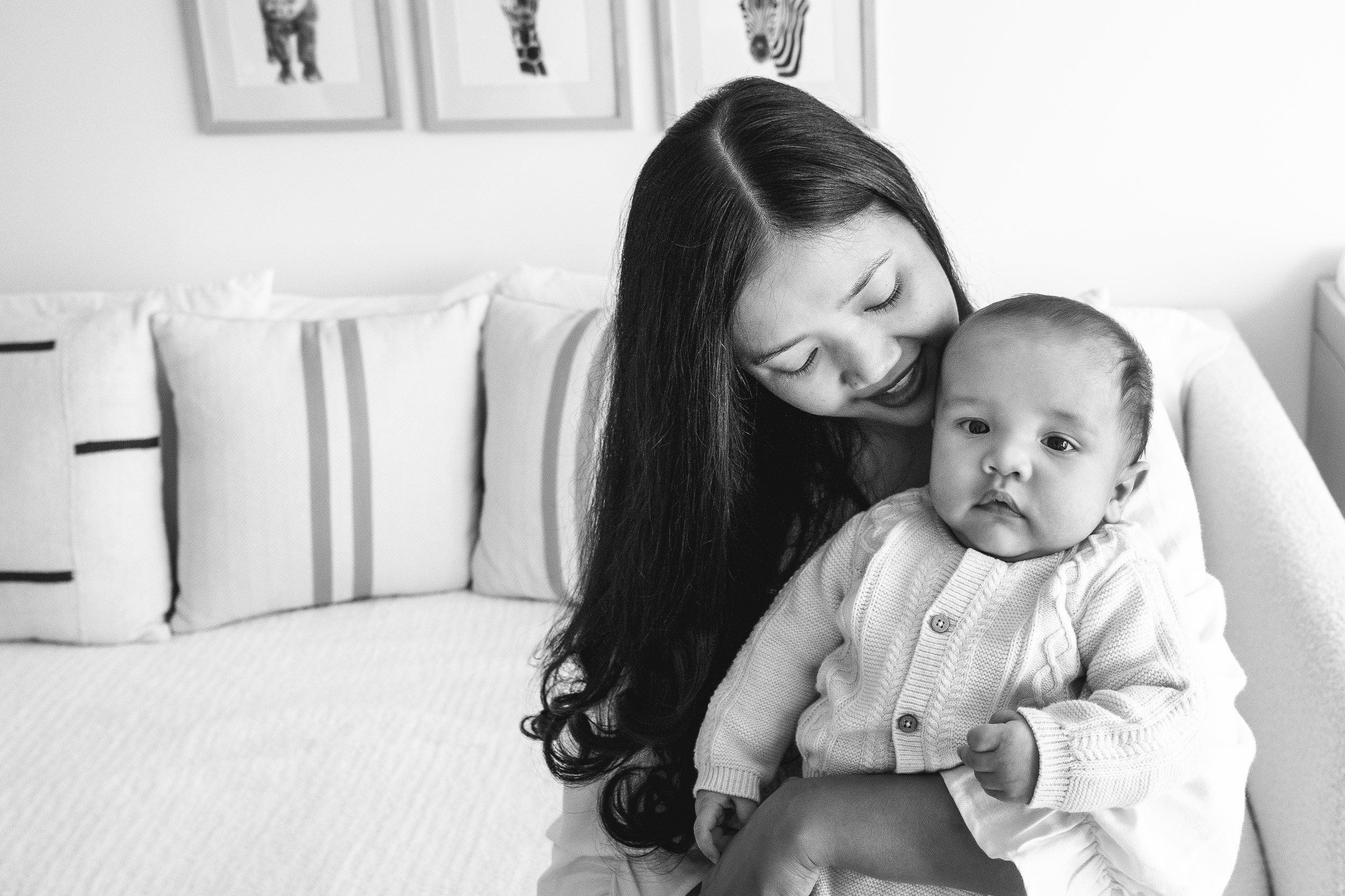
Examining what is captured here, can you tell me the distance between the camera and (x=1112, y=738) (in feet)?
2.66

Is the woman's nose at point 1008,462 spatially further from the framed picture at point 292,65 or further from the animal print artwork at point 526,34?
the framed picture at point 292,65

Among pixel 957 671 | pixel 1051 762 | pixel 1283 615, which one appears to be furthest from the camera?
pixel 1283 615

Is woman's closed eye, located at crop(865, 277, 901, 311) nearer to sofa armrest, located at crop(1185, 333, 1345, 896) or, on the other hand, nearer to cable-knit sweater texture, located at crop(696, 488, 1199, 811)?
cable-knit sweater texture, located at crop(696, 488, 1199, 811)

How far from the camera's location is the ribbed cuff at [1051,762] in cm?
81

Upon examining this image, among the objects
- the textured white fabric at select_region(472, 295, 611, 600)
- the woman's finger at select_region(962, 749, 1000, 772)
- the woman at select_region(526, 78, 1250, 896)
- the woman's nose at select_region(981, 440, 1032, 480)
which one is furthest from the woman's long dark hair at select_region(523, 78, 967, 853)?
the textured white fabric at select_region(472, 295, 611, 600)

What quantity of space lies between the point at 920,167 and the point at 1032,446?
1573 mm

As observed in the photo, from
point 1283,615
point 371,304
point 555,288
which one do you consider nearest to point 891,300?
point 1283,615

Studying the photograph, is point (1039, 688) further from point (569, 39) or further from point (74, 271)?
point (74, 271)

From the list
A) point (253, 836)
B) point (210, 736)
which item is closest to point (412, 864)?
point (253, 836)

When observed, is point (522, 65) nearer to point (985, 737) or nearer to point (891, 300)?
point (891, 300)

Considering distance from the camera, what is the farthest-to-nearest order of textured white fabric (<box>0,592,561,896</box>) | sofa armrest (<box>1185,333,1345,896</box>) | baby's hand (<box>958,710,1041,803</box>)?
1. textured white fabric (<box>0,592,561,896</box>)
2. sofa armrest (<box>1185,333,1345,896</box>)
3. baby's hand (<box>958,710,1041,803</box>)

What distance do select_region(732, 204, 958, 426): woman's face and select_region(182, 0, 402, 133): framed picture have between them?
5.89ft

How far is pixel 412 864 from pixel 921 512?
3.27 ft

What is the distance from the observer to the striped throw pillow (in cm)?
225
